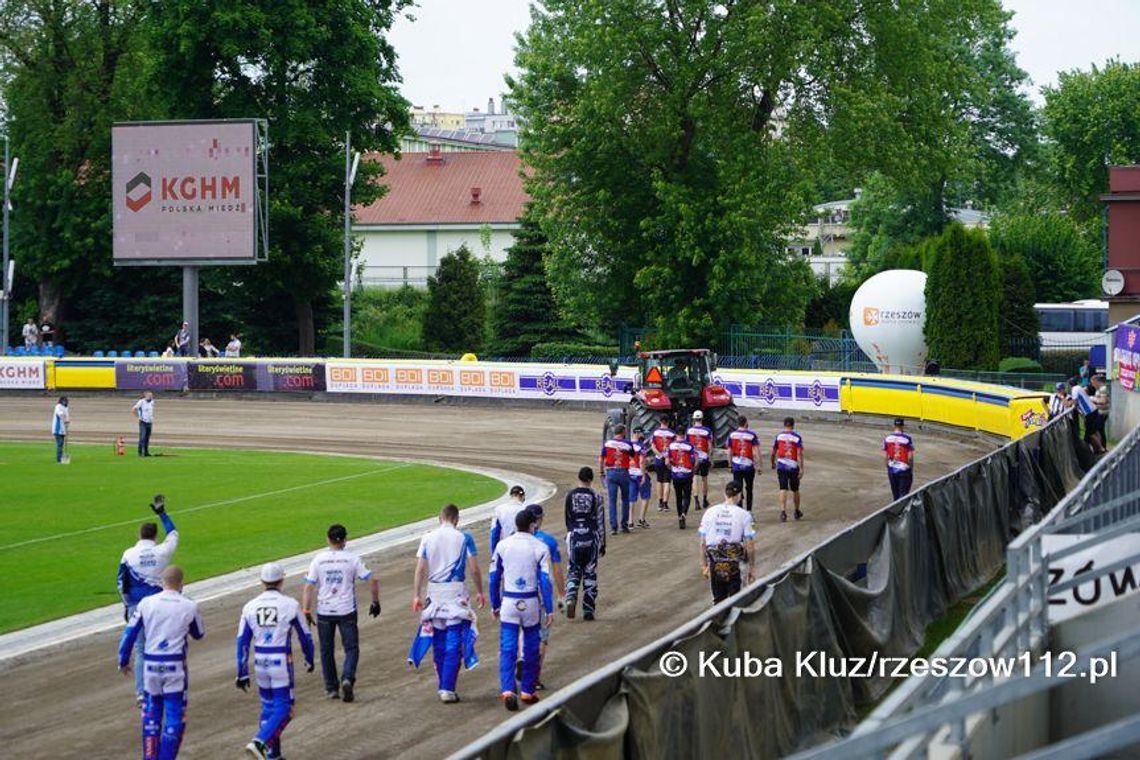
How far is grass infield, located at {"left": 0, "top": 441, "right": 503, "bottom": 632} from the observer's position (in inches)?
808

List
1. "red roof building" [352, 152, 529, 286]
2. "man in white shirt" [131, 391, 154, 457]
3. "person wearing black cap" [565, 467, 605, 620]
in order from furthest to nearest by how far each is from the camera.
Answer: "red roof building" [352, 152, 529, 286] → "man in white shirt" [131, 391, 154, 457] → "person wearing black cap" [565, 467, 605, 620]

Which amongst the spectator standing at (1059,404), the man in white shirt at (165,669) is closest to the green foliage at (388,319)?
the spectator standing at (1059,404)

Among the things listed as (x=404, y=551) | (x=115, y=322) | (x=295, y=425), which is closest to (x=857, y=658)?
(x=404, y=551)

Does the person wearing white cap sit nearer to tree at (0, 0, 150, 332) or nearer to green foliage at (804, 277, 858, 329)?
tree at (0, 0, 150, 332)

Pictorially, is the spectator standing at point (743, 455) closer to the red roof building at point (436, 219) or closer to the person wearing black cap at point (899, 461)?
the person wearing black cap at point (899, 461)

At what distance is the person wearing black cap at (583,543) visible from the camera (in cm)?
1680

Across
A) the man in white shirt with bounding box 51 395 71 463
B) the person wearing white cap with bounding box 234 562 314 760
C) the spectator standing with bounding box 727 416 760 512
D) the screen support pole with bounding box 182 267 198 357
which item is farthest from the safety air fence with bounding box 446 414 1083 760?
the screen support pole with bounding box 182 267 198 357

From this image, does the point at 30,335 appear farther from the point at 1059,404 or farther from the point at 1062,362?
the point at 1059,404

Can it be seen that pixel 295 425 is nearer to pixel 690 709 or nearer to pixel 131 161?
pixel 131 161

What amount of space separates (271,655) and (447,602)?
1835 mm

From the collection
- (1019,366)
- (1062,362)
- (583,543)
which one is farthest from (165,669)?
(1062,362)

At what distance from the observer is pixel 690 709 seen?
9.70 meters

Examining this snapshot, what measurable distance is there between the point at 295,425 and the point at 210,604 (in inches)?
1000

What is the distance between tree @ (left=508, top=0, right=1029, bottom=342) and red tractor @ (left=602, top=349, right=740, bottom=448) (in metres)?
21.9
